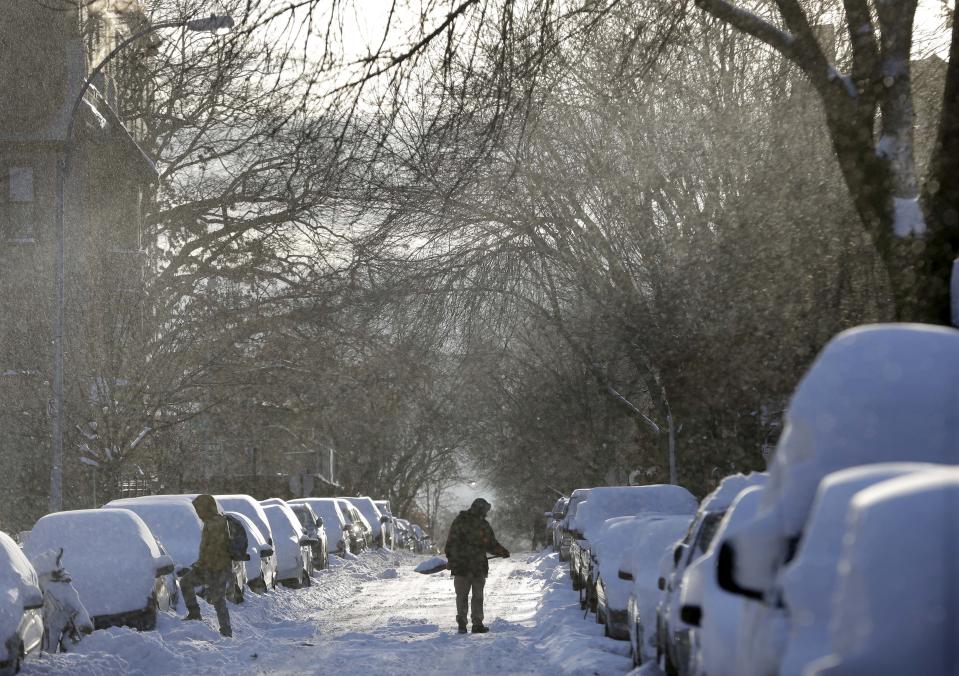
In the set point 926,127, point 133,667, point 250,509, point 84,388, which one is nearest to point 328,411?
point 84,388

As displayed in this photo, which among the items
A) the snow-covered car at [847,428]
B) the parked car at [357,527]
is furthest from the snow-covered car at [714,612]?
the parked car at [357,527]

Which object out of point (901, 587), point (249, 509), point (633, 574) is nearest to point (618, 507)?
point (249, 509)

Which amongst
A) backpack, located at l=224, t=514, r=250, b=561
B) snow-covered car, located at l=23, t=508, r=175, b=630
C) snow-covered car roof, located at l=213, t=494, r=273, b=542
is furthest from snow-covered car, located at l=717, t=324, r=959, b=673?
snow-covered car roof, located at l=213, t=494, r=273, b=542

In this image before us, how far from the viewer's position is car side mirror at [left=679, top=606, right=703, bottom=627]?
7.05 m

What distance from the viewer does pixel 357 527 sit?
4281 centimetres

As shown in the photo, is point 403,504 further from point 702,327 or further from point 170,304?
point 702,327

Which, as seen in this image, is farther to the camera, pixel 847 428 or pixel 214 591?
pixel 214 591

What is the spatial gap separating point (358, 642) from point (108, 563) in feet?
10.2

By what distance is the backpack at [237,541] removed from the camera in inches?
676

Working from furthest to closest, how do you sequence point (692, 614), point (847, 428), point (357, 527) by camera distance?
point (357, 527) < point (692, 614) < point (847, 428)

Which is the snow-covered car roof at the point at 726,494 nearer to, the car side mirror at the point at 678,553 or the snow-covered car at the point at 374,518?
the car side mirror at the point at 678,553

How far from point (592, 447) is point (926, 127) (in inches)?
1353

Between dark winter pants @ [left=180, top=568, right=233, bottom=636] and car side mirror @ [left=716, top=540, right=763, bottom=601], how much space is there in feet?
39.2

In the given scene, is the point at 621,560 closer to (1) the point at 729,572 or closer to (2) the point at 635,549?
(2) the point at 635,549
